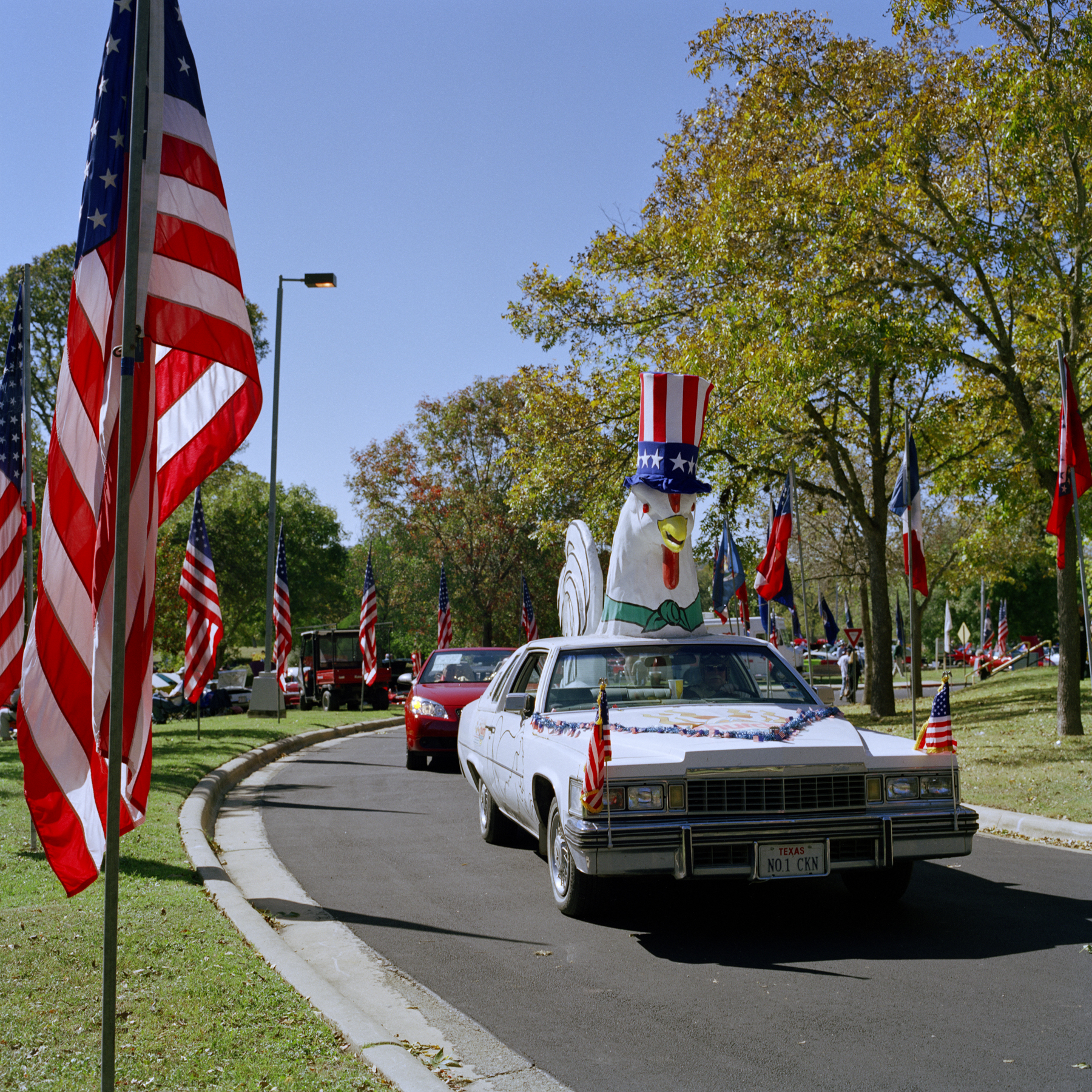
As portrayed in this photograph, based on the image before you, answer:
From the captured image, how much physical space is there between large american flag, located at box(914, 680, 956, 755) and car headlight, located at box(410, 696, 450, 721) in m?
8.71

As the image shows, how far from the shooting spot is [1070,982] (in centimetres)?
523

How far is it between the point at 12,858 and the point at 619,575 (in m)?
5.68

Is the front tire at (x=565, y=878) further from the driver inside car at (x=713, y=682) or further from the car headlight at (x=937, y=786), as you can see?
the car headlight at (x=937, y=786)

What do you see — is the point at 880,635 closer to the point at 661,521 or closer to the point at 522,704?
the point at 661,521

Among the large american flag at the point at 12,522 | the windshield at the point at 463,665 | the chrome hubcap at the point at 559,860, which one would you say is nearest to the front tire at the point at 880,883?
the chrome hubcap at the point at 559,860

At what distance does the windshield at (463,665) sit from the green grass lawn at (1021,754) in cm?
649

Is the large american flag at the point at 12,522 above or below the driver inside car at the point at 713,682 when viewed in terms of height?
above

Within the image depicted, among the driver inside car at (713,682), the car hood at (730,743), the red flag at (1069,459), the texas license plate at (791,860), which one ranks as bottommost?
the texas license plate at (791,860)

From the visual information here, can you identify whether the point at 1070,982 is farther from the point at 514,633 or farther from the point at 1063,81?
the point at 514,633

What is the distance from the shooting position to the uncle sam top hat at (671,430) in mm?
11250

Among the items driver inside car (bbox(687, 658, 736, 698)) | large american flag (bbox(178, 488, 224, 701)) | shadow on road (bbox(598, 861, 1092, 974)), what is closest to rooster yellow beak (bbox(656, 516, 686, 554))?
driver inside car (bbox(687, 658, 736, 698))

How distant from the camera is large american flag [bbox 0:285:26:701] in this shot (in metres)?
10.6

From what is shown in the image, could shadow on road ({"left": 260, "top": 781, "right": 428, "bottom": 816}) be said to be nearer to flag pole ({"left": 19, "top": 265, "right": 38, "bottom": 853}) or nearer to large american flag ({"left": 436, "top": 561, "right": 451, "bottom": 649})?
flag pole ({"left": 19, "top": 265, "right": 38, "bottom": 853})

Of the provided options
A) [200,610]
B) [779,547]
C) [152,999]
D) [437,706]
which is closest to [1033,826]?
[152,999]
